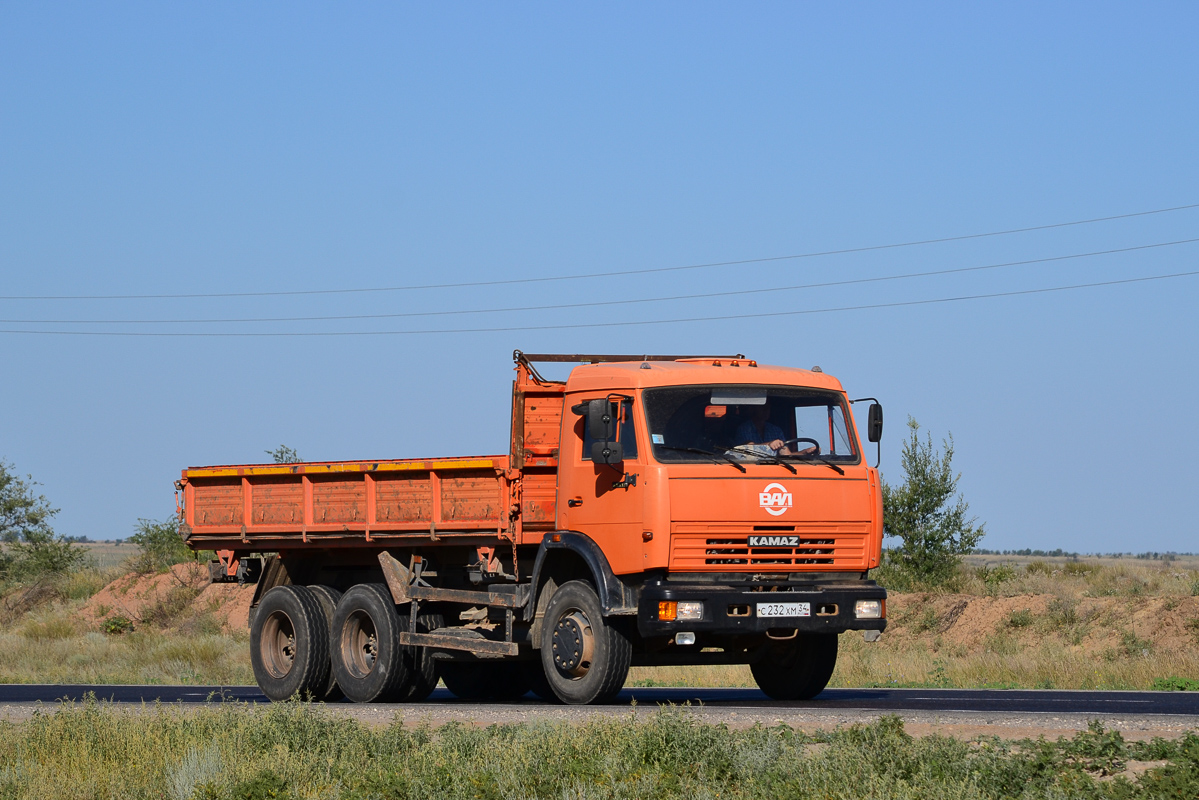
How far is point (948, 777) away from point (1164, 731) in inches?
102

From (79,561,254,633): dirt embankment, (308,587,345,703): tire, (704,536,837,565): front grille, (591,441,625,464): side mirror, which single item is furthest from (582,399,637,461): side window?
(79,561,254,633): dirt embankment

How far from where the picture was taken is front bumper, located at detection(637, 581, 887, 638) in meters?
13.2

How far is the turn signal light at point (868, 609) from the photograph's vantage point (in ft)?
45.3

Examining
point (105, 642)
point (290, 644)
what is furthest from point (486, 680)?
point (105, 642)

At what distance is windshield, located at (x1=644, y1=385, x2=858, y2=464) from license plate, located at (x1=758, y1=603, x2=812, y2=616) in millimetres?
1348

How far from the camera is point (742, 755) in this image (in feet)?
30.4

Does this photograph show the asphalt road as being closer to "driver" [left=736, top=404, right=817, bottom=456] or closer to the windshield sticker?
the windshield sticker

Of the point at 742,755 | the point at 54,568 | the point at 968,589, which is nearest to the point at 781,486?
the point at 742,755

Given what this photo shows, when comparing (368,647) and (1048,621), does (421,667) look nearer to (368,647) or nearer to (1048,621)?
(368,647)

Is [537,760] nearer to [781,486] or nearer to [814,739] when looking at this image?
[814,739]

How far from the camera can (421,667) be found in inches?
652

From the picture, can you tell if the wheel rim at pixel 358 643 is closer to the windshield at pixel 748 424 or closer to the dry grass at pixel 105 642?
the windshield at pixel 748 424

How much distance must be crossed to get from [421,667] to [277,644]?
2.72 meters

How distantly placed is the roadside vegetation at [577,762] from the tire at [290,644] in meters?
5.89
